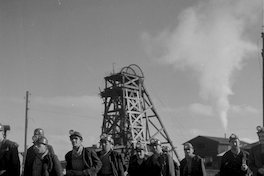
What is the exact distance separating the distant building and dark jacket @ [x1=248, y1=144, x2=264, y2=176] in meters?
37.3

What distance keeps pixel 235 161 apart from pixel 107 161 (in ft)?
10.9

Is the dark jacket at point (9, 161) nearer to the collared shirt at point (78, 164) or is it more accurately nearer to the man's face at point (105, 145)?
Result: the collared shirt at point (78, 164)

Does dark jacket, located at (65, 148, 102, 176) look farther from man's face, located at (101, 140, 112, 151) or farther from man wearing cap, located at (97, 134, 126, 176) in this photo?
man's face, located at (101, 140, 112, 151)

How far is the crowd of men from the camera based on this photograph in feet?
21.8

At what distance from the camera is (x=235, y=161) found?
8.35 m

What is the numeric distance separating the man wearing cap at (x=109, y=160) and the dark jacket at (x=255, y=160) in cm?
351

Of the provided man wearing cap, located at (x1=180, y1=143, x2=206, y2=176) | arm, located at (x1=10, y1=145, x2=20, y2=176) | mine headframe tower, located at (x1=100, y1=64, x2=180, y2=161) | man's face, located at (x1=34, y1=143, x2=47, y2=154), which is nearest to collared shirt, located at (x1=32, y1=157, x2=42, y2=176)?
man's face, located at (x1=34, y1=143, x2=47, y2=154)

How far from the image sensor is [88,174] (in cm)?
787

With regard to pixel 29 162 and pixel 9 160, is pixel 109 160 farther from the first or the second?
pixel 9 160

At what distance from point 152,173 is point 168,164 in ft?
2.40

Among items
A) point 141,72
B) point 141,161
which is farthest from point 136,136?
point 141,161

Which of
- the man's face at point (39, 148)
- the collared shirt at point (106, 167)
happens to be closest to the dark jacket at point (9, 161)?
the man's face at point (39, 148)

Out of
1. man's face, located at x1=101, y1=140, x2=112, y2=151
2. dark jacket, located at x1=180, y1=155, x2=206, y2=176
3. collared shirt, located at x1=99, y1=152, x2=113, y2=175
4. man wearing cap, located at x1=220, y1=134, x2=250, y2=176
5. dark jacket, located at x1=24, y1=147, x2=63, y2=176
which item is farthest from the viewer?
man's face, located at x1=101, y1=140, x2=112, y2=151

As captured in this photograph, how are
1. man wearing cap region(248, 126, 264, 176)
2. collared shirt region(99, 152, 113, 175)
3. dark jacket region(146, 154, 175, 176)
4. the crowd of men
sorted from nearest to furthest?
the crowd of men < man wearing cap region(248, 126, 264, 176) < dark jacket region(146, 154, 175, 176) < collared shirt region(99, 152, 113, 175)
